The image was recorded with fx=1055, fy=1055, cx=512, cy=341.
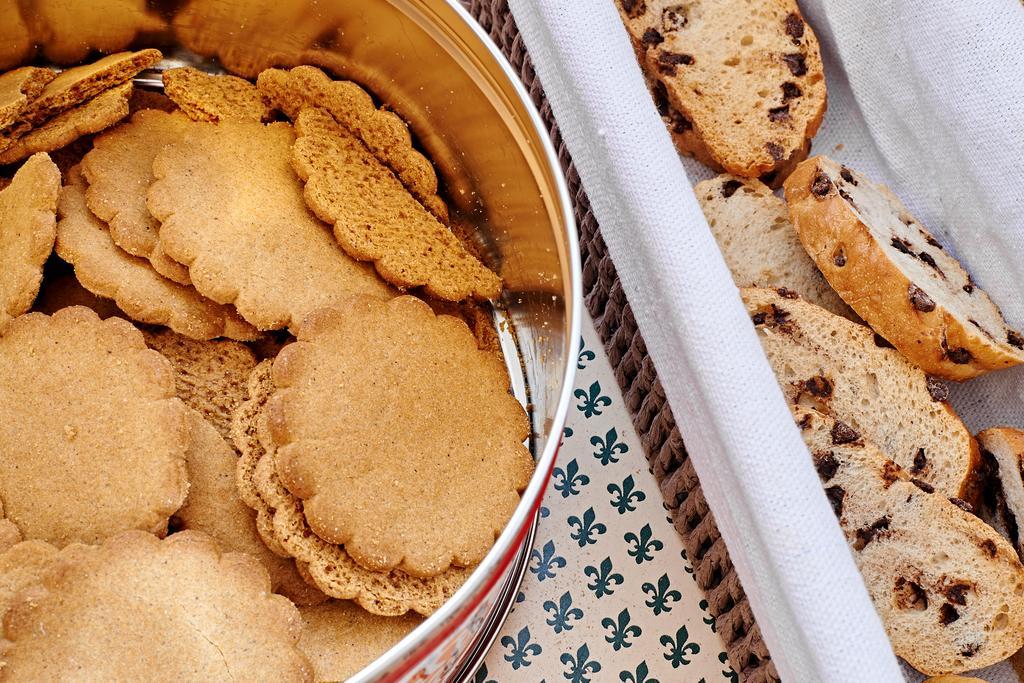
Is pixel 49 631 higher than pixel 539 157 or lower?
lower

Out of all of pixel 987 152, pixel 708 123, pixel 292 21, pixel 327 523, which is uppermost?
pixel 987 152

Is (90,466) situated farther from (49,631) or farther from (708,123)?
(708,123)

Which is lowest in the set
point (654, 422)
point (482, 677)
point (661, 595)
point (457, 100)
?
point (482, 677)

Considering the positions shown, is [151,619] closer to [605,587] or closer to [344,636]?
[344,636]

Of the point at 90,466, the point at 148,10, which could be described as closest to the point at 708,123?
the point at 148,10

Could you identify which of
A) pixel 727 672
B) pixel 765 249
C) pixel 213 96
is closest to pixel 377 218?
pixel 213 96

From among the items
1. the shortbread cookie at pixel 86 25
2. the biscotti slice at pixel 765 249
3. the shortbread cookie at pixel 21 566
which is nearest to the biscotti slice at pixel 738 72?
the biscotti slice at pixel 765 249

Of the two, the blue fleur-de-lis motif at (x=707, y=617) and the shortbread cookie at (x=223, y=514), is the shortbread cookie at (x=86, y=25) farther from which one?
the blue fleur-de-lis motif at (x=707, y=617)
